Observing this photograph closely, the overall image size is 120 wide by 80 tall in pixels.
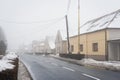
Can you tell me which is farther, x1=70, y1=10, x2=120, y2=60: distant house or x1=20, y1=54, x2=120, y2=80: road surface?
x1=70, y1=10, x2=120, y2=60: distant house

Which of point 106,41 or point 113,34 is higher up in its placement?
point 113,34

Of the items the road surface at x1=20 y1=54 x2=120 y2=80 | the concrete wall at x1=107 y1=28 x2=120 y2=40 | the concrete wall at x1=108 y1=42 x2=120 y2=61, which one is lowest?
the road surface at x1=20 y1=54 x2=120 y2=80

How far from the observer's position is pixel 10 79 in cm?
747

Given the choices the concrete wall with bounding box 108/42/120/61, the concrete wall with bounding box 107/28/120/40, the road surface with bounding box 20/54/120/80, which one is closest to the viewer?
the road surface with bounding box 20/54/120/80

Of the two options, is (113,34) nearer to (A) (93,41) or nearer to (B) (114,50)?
(B) (114,50)

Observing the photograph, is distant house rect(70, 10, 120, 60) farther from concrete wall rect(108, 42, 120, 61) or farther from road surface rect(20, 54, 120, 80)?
road surface rect(20, 54, 120, 80)

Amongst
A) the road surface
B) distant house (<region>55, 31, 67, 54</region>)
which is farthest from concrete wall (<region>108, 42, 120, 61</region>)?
distant house (<region>55, 31, 67, 54</region>)

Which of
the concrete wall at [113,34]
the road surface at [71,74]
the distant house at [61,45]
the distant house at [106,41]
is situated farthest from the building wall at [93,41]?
the distant house at [61,45]

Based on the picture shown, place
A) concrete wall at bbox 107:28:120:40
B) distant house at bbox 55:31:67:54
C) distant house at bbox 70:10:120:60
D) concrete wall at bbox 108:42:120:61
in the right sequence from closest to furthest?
1. concrete wall at bbox 108:42:120:61
2. distant house at bbox 70:10:120:60
3. concrete wall at bbox 107:28:120:40
4. distant house at bbox 55:31:67:54

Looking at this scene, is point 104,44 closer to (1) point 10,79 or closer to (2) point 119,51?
(2) point 119,51

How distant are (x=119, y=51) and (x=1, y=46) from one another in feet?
125

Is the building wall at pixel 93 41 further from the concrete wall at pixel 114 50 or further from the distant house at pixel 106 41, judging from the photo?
the concrete wall at pixel 114 50

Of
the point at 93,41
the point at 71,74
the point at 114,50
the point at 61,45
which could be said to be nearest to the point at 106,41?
the point at 114,50

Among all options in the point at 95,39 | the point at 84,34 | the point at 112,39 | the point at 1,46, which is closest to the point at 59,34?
the point at 1,46
